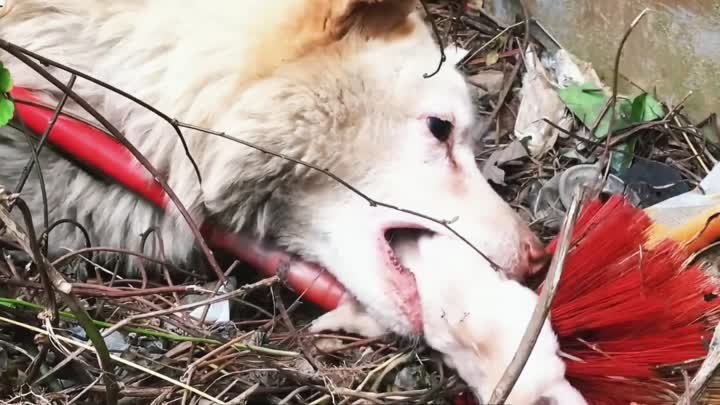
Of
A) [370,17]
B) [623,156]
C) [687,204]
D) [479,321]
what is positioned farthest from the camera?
[623,156]

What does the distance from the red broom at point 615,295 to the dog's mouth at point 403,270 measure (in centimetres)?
14

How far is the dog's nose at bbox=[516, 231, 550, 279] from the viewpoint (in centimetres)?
137

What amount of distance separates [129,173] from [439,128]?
1.84 feet

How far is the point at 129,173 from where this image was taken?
1.41m

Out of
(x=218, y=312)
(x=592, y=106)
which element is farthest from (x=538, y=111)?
(x=218, y=312)

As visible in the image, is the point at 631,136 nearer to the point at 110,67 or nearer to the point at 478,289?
the point at 478,289

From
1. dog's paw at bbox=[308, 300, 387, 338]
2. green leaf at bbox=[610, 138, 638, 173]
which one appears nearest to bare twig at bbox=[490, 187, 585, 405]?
dog's paw at bbox=[308, 300, 387, 338]

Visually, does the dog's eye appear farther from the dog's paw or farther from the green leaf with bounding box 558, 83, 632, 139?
the green leaf with bounding box 558, 83, 632, 139

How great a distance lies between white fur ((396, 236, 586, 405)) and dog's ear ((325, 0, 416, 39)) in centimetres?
40

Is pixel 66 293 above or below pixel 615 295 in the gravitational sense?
above

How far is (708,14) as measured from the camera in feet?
6.21

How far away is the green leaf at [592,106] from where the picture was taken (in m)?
2.06

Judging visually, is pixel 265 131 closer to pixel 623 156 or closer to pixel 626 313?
pixel 626 313

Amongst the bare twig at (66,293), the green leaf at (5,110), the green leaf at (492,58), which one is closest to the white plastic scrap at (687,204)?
the green leaf at (492,58)
